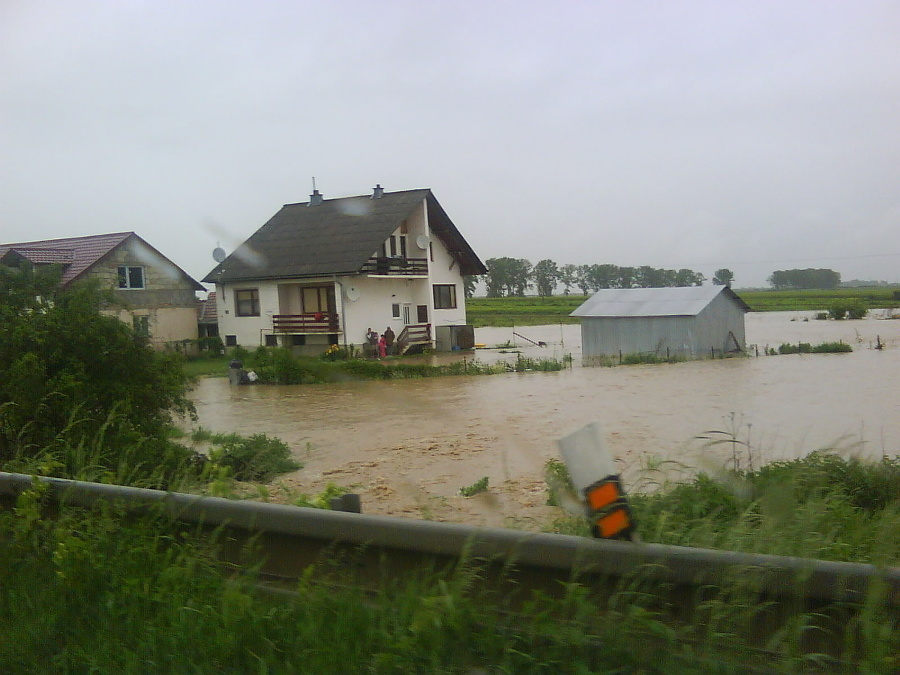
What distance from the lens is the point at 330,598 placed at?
12.6ft

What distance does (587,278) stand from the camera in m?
31.0

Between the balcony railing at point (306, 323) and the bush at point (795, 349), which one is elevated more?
the balcony railing at point (306, 323)

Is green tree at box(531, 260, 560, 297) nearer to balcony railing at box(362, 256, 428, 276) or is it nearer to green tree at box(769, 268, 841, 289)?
green tree at box(769, 268, 841, 289)

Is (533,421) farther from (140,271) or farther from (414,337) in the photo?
(140,271)

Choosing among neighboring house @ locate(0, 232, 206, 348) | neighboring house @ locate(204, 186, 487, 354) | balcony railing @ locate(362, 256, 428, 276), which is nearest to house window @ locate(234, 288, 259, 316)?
neighboring house @ locate(204, 186, 487, 354)

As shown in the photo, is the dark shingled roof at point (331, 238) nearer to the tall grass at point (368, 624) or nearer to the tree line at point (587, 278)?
the tree line at point (587, 278)

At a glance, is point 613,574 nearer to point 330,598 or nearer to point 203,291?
point 330,598

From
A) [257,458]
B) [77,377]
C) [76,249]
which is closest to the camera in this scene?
[77,377]

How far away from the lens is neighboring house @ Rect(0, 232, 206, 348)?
36.8 meters

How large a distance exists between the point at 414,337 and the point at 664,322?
1337 cm

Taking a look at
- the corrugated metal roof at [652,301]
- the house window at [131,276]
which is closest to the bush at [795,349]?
the corrugated metal roof at [652,301]

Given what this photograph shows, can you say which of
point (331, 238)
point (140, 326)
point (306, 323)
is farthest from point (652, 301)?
point (140, 326)

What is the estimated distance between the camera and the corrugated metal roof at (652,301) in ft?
113

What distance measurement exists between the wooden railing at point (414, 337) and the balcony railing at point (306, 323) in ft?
11.1
